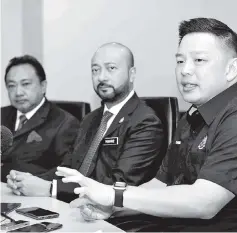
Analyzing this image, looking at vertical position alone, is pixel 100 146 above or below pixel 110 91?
below

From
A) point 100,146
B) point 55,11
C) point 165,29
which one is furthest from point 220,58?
point 55,11

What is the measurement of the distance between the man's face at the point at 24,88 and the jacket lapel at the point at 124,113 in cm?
75

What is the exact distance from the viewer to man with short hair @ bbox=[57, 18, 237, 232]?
3.43 feet

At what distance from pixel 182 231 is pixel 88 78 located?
1490 mm

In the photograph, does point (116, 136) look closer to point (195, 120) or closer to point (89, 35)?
point (195, 120)

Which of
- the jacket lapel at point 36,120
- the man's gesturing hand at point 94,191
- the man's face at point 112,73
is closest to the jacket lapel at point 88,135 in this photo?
the man's face at point 112,73

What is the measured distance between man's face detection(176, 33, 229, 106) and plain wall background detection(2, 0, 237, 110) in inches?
29.8

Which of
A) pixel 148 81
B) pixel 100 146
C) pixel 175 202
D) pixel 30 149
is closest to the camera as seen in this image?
pixel 175 202

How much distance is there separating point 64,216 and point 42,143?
1078mm

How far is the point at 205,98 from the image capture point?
124 centimetres

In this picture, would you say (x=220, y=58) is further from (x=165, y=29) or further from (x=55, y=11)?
(x=55, y=11)

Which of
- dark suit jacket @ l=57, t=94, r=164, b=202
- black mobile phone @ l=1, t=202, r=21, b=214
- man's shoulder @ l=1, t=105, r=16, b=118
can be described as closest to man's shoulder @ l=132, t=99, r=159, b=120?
dark suit jacket @ l=57, t=94, r=164, b=202

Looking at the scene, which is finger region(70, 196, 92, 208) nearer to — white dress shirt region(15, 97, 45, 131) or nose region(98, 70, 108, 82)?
nose region(98, 70, 108, 82)

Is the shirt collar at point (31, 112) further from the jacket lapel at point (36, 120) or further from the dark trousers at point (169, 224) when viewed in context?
the dark trousers at point (169, 224)
